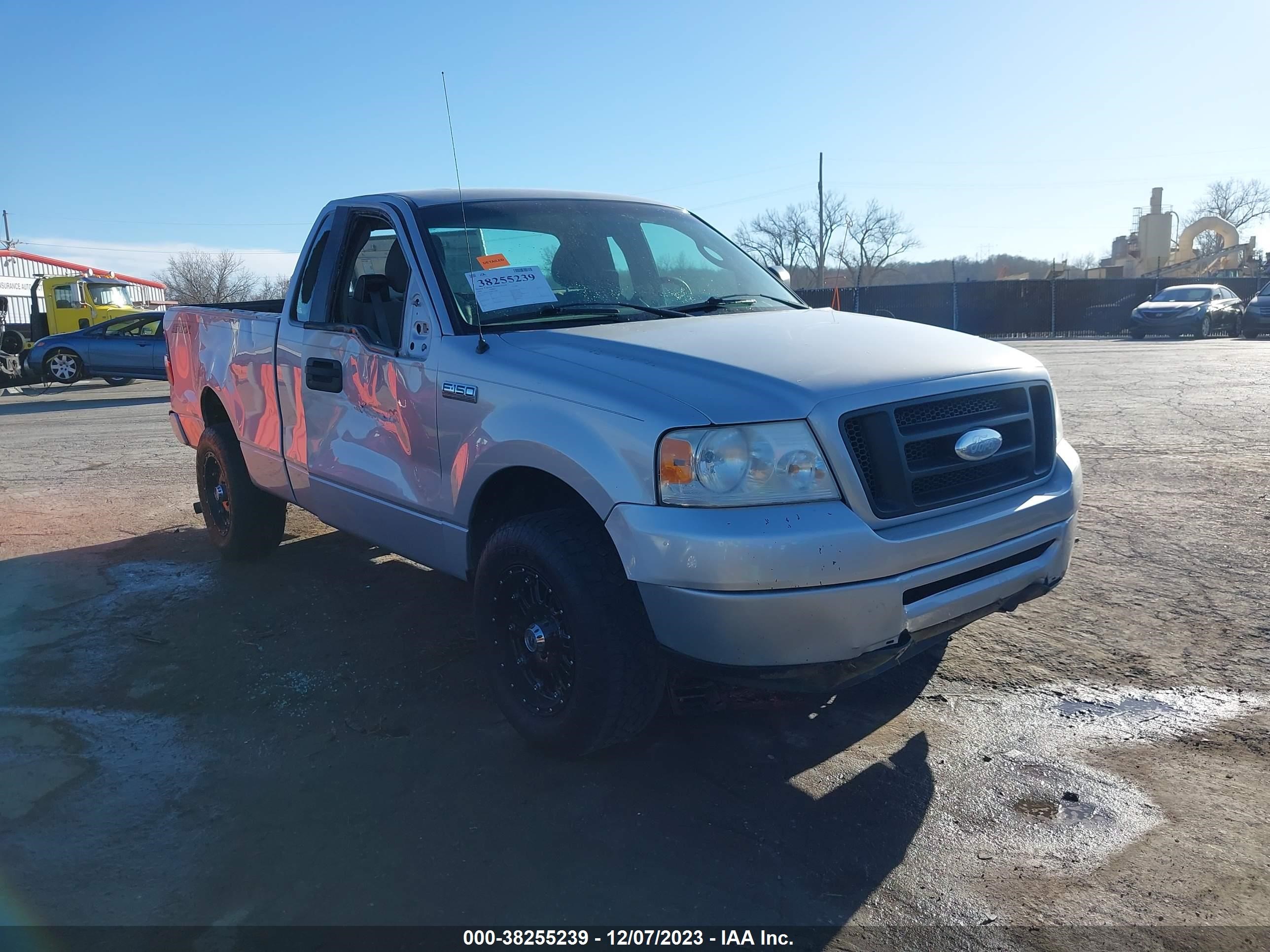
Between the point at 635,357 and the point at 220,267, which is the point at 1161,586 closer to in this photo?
the point at 635,357

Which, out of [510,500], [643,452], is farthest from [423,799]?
[643,452]

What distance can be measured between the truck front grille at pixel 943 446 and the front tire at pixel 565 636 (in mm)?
837

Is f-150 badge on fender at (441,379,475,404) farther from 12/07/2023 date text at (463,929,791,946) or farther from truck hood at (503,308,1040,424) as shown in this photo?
12/07/2023 date text at (463,929,791,946)

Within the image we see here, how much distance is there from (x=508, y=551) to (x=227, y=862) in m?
1.26

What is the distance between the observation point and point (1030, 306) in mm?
30906

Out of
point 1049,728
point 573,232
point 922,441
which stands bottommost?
point 1049,728

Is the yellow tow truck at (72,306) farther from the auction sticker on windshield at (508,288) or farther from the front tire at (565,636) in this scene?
the front tire at (565,636)

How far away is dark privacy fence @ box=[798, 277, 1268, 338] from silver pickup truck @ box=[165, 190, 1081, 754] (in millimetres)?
27392

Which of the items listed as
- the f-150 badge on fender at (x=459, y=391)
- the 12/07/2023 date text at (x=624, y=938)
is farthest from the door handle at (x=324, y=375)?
the 12/07/2023 date text at (x=624, y=938)

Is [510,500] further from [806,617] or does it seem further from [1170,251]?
[1170,251]

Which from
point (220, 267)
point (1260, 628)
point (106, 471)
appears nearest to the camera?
point (1260, 628)

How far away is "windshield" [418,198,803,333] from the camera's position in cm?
385

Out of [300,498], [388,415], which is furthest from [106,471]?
[388,415]

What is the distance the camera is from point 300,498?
16.3ft
